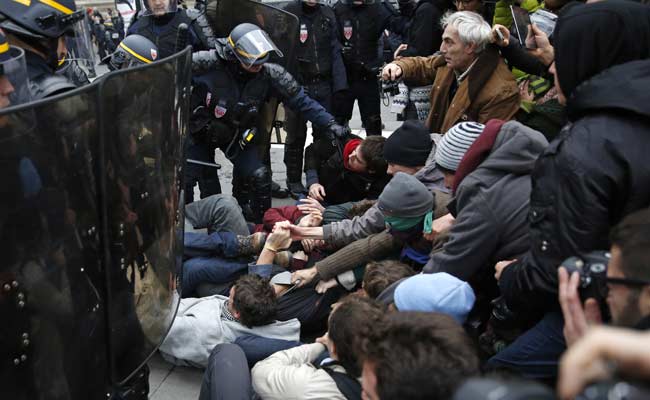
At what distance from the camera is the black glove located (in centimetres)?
421

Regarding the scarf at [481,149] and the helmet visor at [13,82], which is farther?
the scarf at [481,149]

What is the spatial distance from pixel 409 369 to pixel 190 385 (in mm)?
1959

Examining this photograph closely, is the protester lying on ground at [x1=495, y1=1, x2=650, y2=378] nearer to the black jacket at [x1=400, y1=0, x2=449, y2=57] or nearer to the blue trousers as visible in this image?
the blue trousers

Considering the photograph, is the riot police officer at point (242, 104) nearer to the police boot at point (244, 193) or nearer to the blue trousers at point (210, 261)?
the police boot at point (244, 193)

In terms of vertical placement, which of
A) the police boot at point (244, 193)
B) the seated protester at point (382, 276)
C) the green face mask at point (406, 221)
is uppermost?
the green face mask at point (406, 221)

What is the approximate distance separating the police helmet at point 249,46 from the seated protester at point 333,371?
7.46 ft

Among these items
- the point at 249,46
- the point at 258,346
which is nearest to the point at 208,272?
the point at 258,346

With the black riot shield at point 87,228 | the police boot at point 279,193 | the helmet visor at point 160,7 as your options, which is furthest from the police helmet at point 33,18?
the police boot at point 279,193

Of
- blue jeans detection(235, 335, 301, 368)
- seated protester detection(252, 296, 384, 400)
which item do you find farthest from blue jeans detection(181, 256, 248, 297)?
seated protester detection(252, 296, 384, 400)

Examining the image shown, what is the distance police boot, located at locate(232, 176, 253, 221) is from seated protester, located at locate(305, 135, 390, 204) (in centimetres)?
61

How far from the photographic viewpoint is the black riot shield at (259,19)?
4.64m

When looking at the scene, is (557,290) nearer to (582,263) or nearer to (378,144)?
(582,263)

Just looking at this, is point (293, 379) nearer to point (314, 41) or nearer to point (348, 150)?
point (348, 150)

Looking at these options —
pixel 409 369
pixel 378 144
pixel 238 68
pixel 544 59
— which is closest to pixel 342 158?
pixel 378 144
